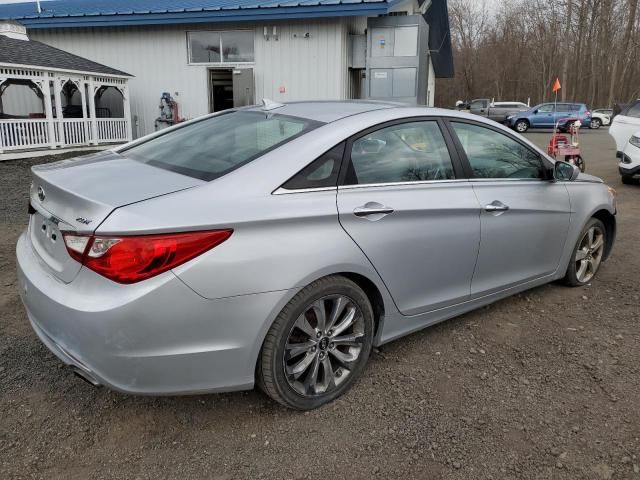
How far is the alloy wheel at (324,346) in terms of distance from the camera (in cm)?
257

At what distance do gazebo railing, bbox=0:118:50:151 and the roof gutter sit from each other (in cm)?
436

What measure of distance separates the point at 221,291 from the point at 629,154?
31.8 feet

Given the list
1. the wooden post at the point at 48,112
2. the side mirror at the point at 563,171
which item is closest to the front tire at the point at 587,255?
the side mirror at the point at 563,171

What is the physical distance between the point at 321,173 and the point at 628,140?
9555mm

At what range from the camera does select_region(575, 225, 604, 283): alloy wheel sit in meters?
4.41

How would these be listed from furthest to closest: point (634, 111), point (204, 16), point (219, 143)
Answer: point (204, 16) → point (634, 111) → point (219, 143)

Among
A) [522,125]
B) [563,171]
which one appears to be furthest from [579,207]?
[522,125]

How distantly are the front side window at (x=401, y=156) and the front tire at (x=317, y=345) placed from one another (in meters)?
0.62

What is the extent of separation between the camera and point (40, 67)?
12.4 meters

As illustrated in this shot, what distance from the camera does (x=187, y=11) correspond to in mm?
14695

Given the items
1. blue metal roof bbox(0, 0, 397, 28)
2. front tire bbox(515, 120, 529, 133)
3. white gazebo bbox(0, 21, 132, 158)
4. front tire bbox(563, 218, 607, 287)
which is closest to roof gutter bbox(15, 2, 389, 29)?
blue metal roof bbox(0, 0, 397, 28)

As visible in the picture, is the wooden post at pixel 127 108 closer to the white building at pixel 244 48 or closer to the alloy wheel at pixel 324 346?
the white building at pixel 244 48

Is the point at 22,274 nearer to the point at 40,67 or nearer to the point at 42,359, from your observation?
the point at 42,359

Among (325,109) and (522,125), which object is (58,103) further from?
(522,125)
